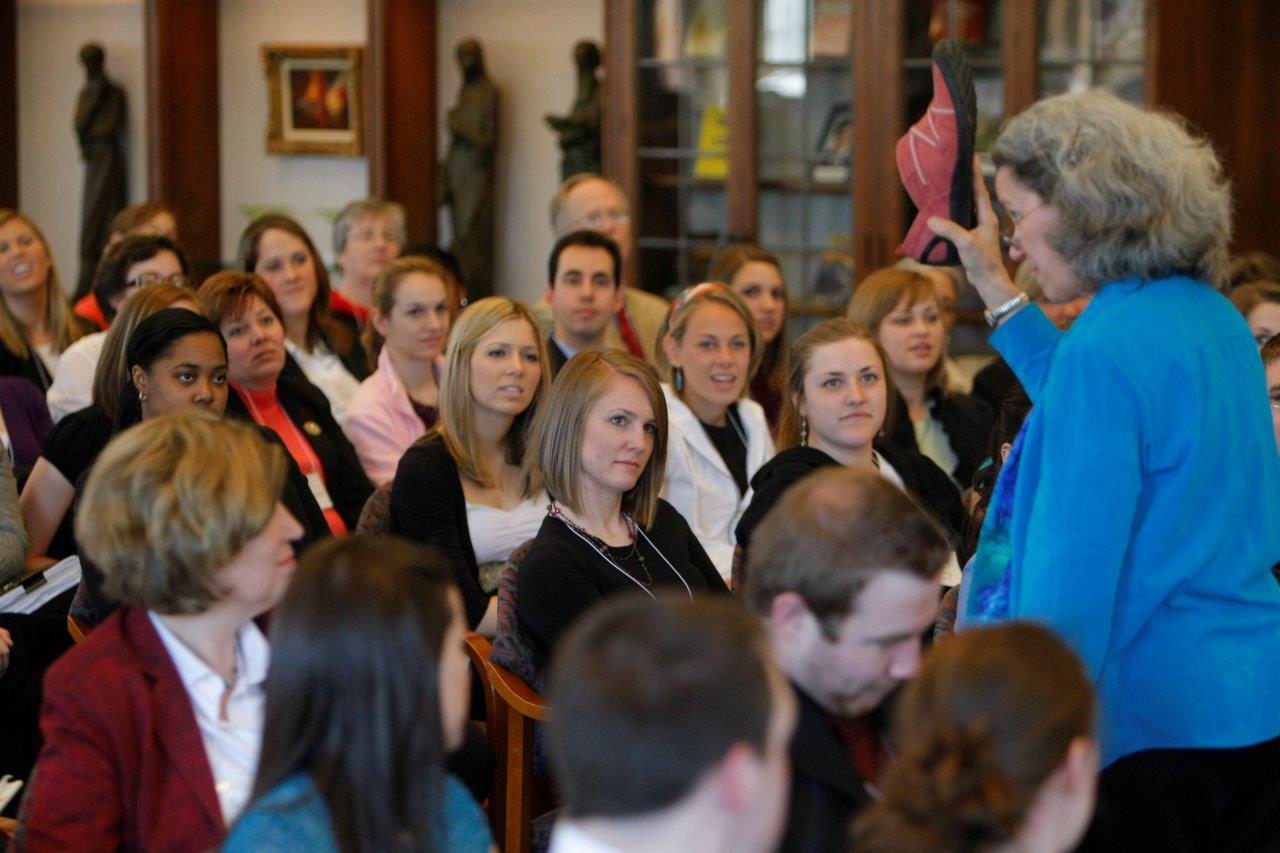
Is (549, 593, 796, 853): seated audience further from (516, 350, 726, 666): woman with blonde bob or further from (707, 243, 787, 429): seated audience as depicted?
(707, 243, 787, 429): seated audience

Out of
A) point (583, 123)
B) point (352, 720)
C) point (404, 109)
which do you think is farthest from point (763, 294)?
point (352, 720)

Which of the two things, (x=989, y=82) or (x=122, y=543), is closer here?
(x=122, y=543)

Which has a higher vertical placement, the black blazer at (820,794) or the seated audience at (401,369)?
the seated audience at (401,369)

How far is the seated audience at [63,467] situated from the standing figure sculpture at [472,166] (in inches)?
168

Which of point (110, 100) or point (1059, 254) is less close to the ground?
point (110, 100)

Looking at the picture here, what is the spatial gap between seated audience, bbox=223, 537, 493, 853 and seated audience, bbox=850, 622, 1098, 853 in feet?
1.55

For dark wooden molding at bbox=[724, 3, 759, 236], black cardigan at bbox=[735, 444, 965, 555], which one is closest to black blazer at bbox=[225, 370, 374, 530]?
black cardigan at bbox=[735, 444, 965, 555]

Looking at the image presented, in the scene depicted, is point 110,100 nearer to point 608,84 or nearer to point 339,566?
point 608,84

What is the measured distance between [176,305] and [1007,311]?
94.6 inches

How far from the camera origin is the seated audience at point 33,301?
5148 mm

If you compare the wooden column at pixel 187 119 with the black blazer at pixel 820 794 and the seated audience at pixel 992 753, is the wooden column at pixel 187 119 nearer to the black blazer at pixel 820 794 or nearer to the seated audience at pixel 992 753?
the black blazer at pixel 820 794

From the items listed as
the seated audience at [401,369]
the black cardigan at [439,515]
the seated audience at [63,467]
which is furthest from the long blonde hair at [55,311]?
the black cardigan at [439,515]

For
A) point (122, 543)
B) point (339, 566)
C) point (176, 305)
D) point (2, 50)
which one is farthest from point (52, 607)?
point (2, 50)

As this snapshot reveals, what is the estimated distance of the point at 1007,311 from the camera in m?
2.24
